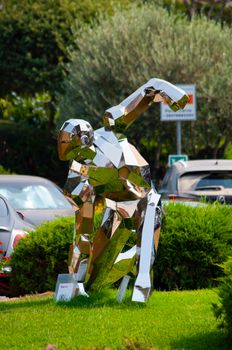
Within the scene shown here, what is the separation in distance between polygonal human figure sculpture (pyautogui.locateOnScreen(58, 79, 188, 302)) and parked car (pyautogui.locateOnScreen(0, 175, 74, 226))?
403cm

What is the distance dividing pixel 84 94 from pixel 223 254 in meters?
15.4

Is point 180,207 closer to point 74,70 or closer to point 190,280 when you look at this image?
point 190,280

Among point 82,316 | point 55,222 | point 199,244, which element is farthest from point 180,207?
point 82,316

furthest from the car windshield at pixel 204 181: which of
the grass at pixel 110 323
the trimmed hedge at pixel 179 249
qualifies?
the grass at pixel 110 323

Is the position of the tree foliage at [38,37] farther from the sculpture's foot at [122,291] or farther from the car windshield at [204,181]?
the sculpture's foot at [122,291]

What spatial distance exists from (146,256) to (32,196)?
5.33 metres

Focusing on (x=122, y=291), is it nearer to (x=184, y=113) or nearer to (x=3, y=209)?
(x=3, y=209)

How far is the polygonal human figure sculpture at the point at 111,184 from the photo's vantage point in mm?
8836

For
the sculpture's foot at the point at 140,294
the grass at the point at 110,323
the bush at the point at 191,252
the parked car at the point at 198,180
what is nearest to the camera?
the grass at the point at 110,323

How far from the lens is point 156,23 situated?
25.3 metres

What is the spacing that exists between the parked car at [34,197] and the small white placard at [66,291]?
405 centimetres

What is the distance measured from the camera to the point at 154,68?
2464cm

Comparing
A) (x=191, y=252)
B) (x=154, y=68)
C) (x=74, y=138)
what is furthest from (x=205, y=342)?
(x=154, y=68)

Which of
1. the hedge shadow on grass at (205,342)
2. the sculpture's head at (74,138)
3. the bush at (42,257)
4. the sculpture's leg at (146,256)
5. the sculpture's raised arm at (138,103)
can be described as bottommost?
the bush at (42,257)
